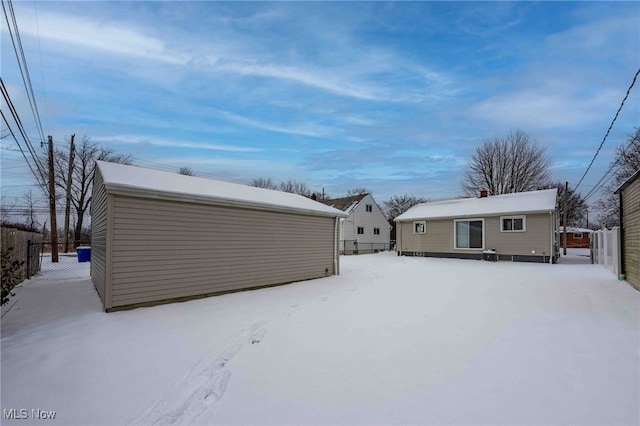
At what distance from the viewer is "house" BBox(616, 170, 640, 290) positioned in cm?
828

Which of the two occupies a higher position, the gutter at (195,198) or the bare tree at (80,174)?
the bare tree at (80,174)

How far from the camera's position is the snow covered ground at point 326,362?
2721mm

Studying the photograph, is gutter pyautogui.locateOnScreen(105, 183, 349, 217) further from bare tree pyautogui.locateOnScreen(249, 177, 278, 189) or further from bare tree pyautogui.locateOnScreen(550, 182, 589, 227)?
bare tree pyautogui.locateOnScreen(249, 177, 278, 189)

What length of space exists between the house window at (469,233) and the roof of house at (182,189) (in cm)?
1144

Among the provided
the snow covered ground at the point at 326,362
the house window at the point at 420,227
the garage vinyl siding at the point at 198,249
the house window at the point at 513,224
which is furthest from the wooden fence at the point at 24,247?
the house window at the point at 513,224

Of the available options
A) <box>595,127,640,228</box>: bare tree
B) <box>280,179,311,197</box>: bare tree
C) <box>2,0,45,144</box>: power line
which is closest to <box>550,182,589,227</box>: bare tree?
<box>595,127,640,228</box>: bare tree

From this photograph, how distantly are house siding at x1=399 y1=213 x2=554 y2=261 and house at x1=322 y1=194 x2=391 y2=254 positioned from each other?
235 inches

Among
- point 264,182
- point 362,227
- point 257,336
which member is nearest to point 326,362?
point 257,336

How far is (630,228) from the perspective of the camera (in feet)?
30.3

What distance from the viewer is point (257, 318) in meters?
5.64

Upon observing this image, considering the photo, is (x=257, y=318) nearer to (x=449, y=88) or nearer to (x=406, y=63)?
(x=406, y=63)

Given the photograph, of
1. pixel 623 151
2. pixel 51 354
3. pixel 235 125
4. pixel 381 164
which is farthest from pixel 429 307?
pixel 623 151

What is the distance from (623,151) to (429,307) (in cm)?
2679

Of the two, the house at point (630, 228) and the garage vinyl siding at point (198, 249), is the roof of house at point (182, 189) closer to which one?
the garage vinyl siding at point (198, 249)
